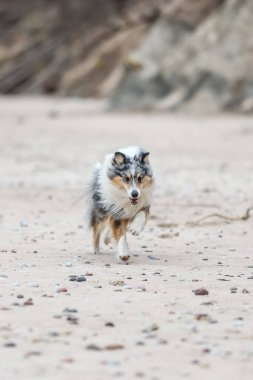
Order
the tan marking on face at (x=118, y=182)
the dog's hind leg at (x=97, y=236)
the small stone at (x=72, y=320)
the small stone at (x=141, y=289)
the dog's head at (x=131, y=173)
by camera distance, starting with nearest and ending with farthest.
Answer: the small stone at (x=72, y=320), the small stone at (x=141, y=289), the dog's head at (x=131, y=173), the tan marking on face at (x=118, y=182), the dog's hind leg at (x=97, y=236)

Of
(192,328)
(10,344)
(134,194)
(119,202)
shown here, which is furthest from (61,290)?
(119,202)

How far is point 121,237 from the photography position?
1000cm

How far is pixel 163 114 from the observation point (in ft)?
104

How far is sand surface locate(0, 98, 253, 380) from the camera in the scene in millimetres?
6098

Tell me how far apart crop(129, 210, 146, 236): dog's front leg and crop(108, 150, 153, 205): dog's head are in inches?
9.5

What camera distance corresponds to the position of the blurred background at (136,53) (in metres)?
30.9

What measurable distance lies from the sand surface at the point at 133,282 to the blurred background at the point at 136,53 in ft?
35.9

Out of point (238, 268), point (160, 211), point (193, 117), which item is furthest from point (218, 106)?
point (238, 268)

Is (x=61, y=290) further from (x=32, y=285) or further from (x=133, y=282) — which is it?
(x=133, y=282)

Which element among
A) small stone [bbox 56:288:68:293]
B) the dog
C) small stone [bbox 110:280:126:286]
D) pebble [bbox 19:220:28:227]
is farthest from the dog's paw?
pebble [bbox 19:220:28:227]

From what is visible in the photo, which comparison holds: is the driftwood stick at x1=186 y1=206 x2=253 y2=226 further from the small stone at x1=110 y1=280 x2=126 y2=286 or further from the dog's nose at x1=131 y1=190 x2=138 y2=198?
the small stone at x1=110 y1=280 x2=126 y2=286

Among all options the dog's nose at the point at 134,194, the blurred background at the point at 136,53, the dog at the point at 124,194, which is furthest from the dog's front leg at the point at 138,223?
the blurred background at the point at 136,53

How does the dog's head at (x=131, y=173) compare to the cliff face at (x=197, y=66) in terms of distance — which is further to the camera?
the cliff face at (x=197, y=66)

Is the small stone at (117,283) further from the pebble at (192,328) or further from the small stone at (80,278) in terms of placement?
the pebble at (192,328)
